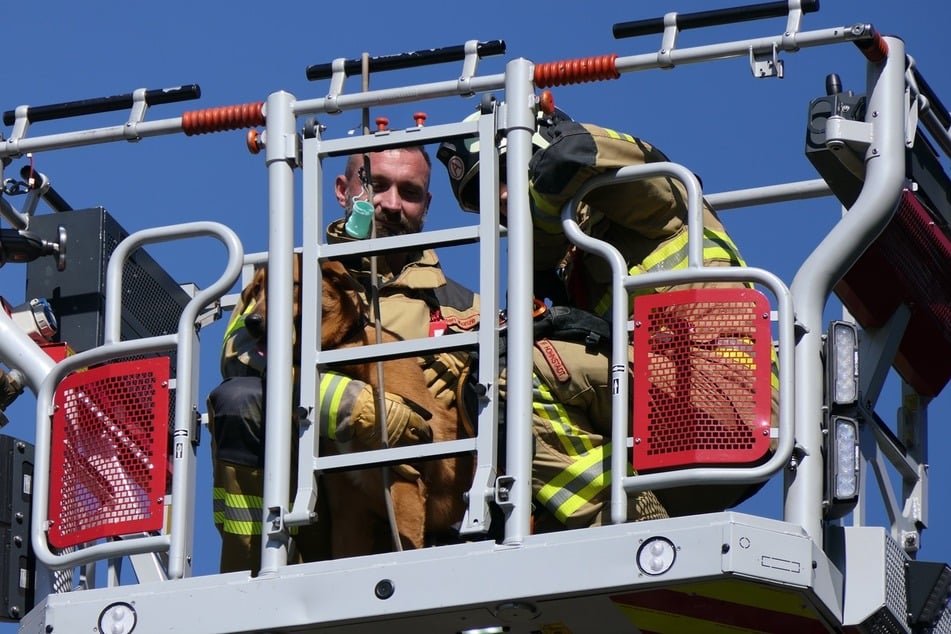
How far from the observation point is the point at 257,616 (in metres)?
8.84

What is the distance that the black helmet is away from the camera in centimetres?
962

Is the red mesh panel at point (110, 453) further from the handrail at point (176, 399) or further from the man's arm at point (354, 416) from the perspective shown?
the man's arm at point (354, 416)

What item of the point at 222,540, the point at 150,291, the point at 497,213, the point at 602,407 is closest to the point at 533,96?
the point at 497,213

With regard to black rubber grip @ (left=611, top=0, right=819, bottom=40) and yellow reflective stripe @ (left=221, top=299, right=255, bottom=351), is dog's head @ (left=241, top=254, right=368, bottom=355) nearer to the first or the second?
yellow reflective stripe @ (left=221, top=299, right=255, bottom=351)

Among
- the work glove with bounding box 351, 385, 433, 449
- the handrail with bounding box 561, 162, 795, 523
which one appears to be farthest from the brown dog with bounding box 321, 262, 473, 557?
the handrail with bounding box 561, 162, 795, 523

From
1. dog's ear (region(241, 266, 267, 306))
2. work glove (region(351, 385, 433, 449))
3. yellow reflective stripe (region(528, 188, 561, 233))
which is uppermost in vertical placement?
yellow reflective stripe (region(528, 188, 561, 233))

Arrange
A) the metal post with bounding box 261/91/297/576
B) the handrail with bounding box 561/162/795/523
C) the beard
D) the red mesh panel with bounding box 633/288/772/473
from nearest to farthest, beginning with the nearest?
1. the handrail with bounding box 561/162/795/523
2. the red mesh panel with bounding box 633/288/772/473
3. the metal post with bounding box 261/91/297/576
4. the beard

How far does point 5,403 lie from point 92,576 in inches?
30.6

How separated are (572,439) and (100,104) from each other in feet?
7.96

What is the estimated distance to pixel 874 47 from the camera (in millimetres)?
9242

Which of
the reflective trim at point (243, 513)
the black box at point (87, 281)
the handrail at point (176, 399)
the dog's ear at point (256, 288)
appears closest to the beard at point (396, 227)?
the dog's ear at point (256, 288)

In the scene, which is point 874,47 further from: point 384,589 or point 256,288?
point 384,589

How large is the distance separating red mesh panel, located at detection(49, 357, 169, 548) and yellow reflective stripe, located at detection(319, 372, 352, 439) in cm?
60

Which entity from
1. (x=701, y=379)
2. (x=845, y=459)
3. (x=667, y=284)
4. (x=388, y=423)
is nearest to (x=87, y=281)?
(x=388, y=423)
